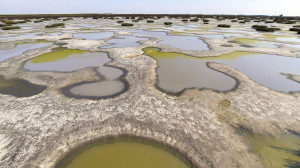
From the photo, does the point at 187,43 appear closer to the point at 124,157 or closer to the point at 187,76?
the point at 187,76

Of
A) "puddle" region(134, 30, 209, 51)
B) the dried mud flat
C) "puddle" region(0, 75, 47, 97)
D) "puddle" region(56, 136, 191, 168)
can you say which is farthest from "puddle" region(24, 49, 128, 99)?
"puddle" region(134, 30, 209, 51)

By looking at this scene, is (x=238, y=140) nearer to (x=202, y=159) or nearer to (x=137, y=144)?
(x=202, y=159)

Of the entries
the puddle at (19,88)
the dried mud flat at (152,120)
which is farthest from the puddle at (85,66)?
the puddle at (19,88)

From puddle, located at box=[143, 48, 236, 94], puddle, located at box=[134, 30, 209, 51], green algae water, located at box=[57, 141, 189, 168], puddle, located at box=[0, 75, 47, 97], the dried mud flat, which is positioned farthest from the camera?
puddle, located at box=[134, 30, 209, 51]

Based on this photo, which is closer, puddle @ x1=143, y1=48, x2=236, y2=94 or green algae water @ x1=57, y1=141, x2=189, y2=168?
green algae water @ x1=57, y1=141, x2=189, y2=168

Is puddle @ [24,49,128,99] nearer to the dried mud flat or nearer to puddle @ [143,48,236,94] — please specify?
the dried mud flat

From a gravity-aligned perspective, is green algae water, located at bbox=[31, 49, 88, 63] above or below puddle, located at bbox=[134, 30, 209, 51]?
below
